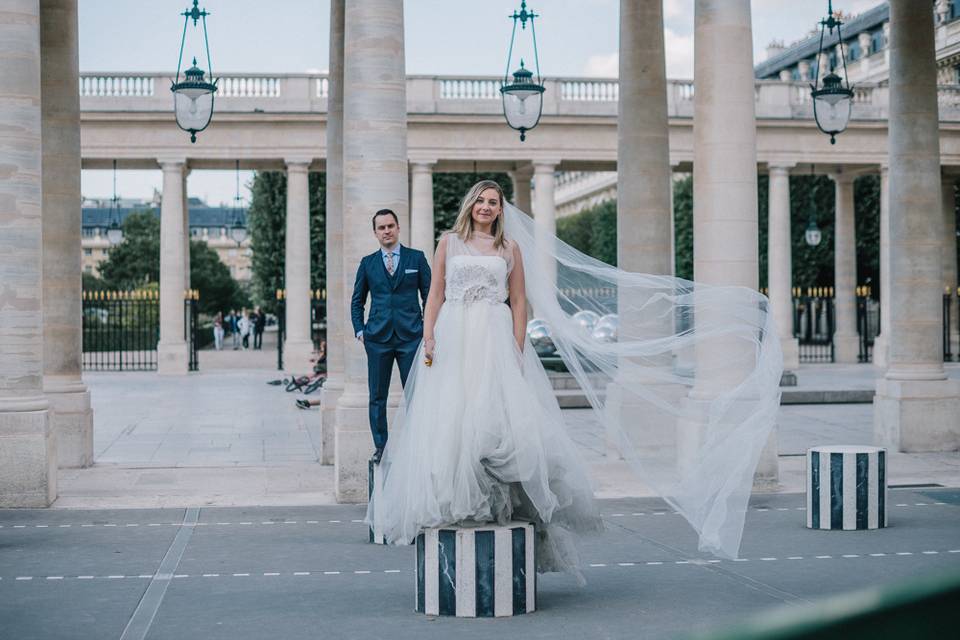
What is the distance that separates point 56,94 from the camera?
701 inches

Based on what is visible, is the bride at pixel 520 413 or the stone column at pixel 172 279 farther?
the stone column at pixel 172 279

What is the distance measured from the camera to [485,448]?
8.38 metres

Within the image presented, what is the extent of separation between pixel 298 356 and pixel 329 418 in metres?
30.1

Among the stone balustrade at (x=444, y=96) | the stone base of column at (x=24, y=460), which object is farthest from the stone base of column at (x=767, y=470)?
the stone balustrade at (x=444, y=96)

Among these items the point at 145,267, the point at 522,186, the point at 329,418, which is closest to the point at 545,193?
the point at 522,186

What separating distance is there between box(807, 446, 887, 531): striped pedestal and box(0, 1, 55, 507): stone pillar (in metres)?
8.23

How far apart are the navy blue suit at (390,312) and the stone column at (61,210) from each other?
22.0 feet

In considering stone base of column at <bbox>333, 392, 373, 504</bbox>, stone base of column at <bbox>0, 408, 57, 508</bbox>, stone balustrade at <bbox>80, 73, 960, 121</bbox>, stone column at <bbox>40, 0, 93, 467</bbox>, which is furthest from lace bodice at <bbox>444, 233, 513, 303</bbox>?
stone balustrade at <bbox>80, 73, 960, 121</bbox>

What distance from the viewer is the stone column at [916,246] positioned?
1891 cm

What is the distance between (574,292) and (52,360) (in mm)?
8780

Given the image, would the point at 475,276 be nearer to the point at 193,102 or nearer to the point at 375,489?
the point at 375,489

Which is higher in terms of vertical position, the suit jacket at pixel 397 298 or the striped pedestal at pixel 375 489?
the suit jacket at pixel 397 298

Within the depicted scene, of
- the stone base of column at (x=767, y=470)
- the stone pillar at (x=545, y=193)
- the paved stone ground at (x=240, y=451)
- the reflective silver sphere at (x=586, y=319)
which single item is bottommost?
the paved stone ground at (x=240, y=451)

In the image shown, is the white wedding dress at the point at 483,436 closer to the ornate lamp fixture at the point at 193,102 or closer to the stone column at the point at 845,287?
the ornate lamp fixture at the point at 193,102
